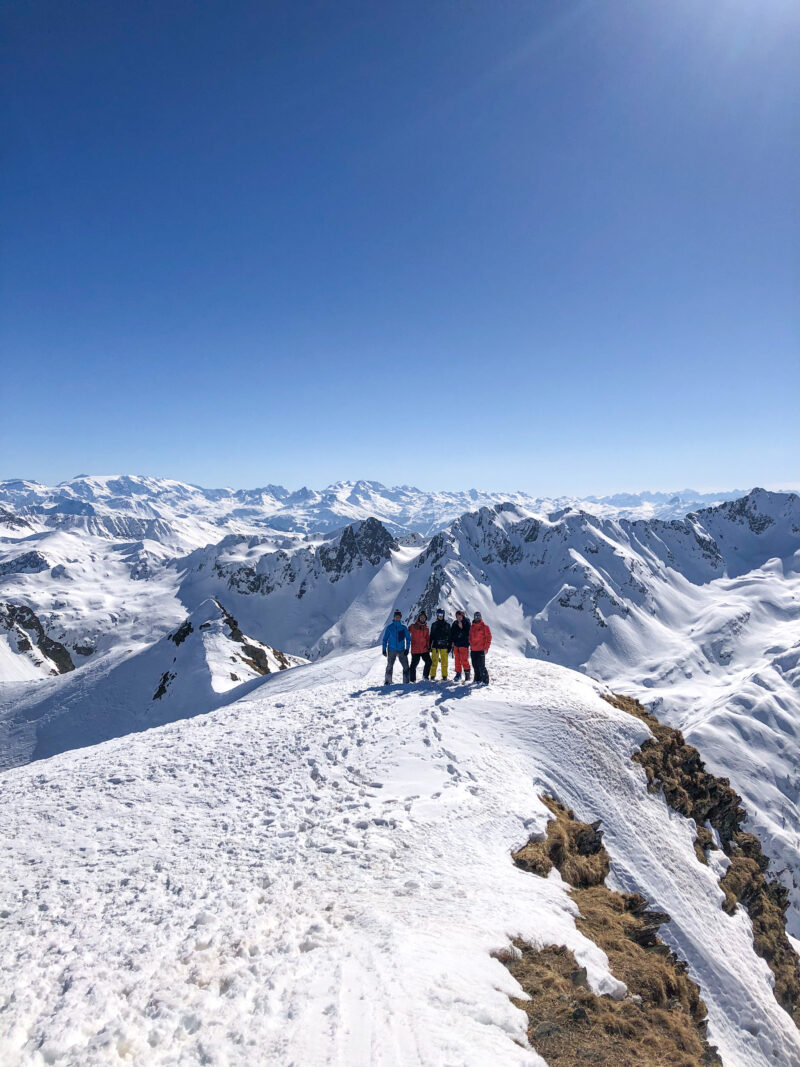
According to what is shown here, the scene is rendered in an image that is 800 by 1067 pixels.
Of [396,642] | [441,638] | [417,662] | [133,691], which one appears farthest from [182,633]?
[441,638]

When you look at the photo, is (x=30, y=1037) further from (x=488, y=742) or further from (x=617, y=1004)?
(x=488, y=742)

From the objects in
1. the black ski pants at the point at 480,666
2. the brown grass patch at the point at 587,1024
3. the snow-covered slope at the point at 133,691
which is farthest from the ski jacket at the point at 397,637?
the snow-covered slope at the point at 133,691

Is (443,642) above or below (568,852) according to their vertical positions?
above

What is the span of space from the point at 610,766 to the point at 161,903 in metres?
16.6

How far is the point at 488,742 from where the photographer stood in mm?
18453

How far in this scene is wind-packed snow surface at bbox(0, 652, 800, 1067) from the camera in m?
6.96

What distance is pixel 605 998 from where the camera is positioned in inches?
360

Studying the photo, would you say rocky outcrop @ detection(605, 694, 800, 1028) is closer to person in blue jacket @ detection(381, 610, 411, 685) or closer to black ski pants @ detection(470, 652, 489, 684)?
black ski pants @ detection(470, 652, 489, 684)

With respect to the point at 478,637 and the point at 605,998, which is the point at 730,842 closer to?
the point at 478,637

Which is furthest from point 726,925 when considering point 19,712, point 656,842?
point 19,712

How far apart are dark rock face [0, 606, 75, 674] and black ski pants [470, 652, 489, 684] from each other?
516ft

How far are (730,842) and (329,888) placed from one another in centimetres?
2181

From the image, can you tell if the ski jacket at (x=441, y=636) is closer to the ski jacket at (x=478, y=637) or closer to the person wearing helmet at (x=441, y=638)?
the person wearing helmet at (x=441, y=638)

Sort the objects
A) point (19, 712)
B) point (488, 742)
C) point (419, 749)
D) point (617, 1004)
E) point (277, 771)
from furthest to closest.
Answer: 1. point (19, 712)
2. point (488, 742)
3. point (419, 749)
4. point (277, 771)
5. point (617, 1004)
